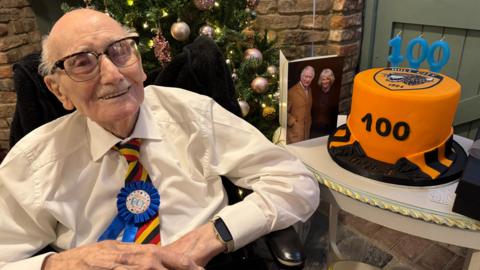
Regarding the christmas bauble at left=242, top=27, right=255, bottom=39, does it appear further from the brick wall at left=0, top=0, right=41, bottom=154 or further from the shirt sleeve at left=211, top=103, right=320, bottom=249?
the brick wall at left=0, top=0, right=41, bottom=154

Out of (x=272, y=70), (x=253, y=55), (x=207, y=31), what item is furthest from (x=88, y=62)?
(x=272, y=70)

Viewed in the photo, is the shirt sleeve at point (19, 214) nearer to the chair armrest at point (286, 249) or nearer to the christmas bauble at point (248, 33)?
the chair armrest at point (286, 249)

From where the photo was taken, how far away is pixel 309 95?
1.19 meters

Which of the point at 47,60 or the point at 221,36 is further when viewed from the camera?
the point at 221,36

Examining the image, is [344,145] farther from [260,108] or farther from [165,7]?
[165,7]

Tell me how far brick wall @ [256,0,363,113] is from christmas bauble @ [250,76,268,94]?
1.95ft

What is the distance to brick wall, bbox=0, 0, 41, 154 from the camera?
2.01 m

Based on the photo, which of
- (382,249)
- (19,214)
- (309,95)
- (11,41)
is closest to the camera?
(19,214)

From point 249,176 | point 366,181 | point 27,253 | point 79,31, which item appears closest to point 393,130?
point 366,181

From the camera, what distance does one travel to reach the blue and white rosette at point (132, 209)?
99cm

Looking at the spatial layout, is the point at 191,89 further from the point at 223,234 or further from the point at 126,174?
the point at 223,234

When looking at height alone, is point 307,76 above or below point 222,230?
above

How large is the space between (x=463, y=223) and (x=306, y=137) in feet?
1.87

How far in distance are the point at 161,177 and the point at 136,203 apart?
0.36 ft
